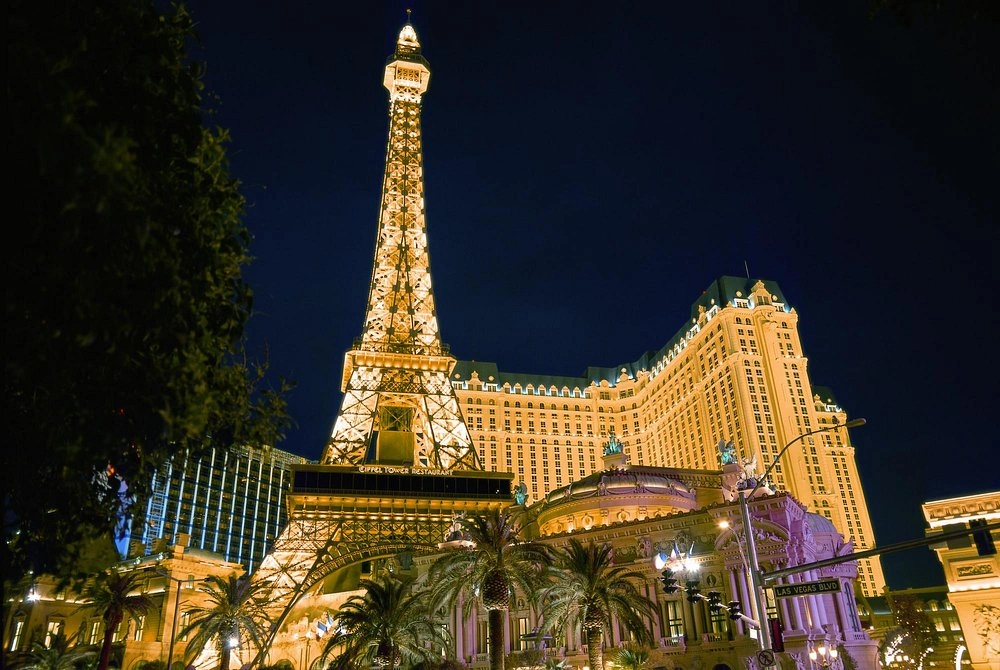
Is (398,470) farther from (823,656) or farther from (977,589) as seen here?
(977,589)

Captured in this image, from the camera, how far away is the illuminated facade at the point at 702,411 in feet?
444

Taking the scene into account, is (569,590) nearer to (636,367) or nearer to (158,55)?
(158,55)

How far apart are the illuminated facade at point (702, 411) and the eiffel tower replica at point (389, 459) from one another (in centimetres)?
6423

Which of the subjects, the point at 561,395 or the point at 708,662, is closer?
the point at 708,662

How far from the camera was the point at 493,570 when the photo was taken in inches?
1403

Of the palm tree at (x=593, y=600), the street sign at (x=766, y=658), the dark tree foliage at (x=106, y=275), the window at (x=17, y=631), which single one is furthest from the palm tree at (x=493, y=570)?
the window at (x=17, y=631)

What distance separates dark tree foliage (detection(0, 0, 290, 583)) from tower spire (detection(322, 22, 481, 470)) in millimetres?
57404

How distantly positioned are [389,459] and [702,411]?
86.2 m

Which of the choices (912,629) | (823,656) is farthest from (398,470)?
(912,629)

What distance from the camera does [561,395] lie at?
592 ft

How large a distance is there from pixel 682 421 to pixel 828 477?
31864mm

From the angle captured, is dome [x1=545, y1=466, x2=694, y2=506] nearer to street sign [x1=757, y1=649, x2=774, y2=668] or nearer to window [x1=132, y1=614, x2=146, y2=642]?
window [x1=132, y1=614, x2=146, y2=642]

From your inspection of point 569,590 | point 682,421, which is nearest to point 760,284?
point 682,421

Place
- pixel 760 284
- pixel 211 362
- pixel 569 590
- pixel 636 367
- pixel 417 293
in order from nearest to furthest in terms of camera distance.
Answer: pixel 211 362, pixel 569 590, pixel 417 293, pixel 760 284, pixel 636 367
